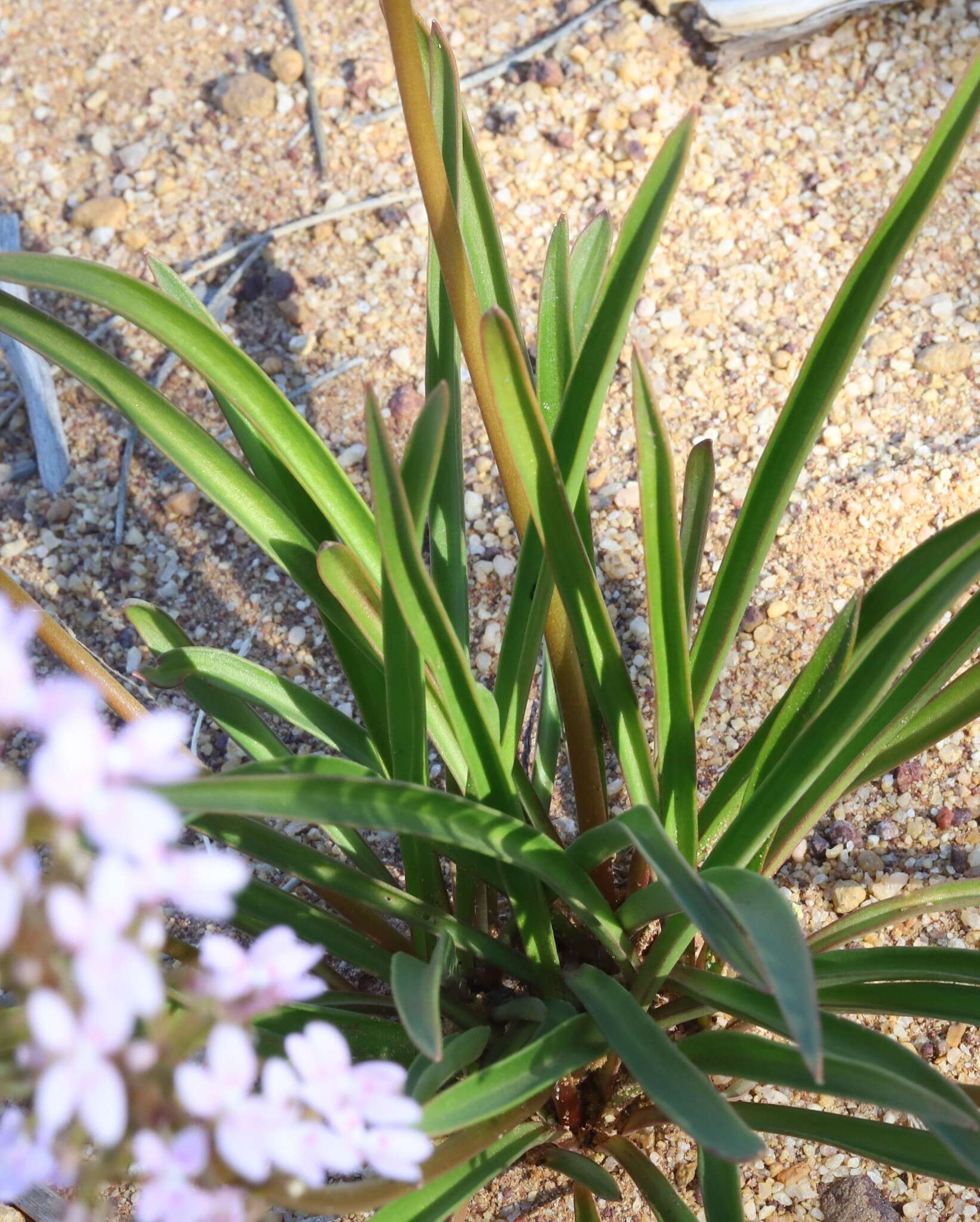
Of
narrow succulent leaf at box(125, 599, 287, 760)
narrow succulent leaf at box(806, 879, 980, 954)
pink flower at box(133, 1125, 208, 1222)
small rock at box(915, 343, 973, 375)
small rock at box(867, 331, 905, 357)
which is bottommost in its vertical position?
pink flower at box(133, 1125, 208, 1222)

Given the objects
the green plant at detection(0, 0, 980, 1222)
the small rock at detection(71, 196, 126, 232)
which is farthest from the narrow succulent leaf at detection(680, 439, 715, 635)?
the small rock at detection(71, 196, 126, 232)

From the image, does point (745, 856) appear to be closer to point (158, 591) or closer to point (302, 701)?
point (302, 701)

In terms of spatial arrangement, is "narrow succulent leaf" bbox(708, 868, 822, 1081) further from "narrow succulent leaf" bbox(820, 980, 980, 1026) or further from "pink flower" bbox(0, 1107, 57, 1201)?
"pink flower" bbox(0, 1107, 57, 1201)

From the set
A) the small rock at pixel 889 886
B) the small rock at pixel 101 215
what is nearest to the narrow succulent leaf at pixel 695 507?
the small rock at pixel 889 886

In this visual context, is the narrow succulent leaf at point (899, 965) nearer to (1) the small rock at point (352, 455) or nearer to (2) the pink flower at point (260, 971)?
(2) the pink flower at point (260, 971)

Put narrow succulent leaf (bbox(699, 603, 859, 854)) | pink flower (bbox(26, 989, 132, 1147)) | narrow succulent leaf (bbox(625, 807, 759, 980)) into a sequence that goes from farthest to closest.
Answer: narrow succulent leaf (bbox(699, 603, 859, 854)) → narrow succulent leaf (bbox(625, 807, 759, 980)) → pink flower (bbox(26, 989, 132, 1147))

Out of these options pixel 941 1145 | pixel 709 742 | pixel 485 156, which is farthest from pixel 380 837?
pixel 485 156
